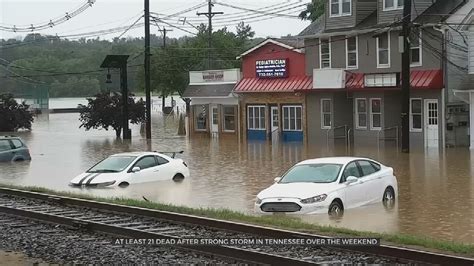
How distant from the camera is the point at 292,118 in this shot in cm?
4950

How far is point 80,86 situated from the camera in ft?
438

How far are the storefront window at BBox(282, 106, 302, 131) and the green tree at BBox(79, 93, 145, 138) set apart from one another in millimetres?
15295

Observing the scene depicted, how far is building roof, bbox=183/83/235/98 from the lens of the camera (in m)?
54.8

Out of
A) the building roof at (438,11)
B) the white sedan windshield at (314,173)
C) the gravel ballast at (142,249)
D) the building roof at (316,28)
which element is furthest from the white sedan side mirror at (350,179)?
the building roof at (316,28)

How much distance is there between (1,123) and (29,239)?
59.2 meters

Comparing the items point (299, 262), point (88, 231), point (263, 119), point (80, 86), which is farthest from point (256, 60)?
point (80, 86)

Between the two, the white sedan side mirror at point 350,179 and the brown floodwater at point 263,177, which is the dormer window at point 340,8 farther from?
the white sedan side mirror at point 350,179

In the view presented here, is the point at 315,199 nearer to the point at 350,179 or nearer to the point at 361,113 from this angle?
the point at 350,179

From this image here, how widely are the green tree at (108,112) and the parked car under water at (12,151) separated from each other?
20838 mm

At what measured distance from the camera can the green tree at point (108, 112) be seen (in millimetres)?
60219

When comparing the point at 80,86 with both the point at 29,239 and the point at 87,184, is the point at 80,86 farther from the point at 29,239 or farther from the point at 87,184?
the point at 29,239

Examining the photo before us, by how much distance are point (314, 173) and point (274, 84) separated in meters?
31.7
